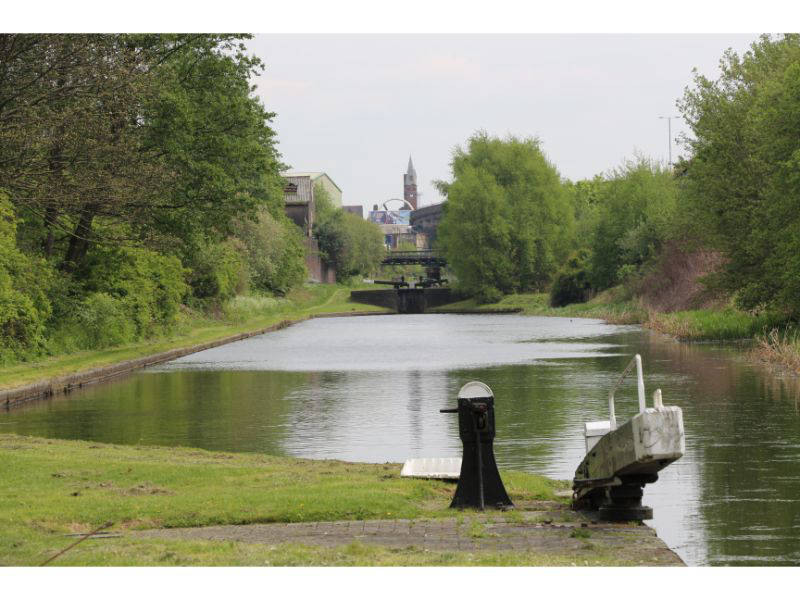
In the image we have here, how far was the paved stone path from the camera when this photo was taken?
9898 mm

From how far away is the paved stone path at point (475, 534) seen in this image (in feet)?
32.5

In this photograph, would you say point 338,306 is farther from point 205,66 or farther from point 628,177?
point 205,66

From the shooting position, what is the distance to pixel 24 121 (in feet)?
78.2

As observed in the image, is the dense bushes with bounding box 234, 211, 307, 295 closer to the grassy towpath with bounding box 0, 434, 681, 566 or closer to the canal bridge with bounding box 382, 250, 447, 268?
the canal bridge with bounding box 382, 250, 447, 268

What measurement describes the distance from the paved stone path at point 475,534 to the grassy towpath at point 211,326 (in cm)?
1783

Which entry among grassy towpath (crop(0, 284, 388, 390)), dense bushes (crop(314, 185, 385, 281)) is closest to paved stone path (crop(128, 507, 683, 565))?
grassy towpath (crop(0, 284, 388, 390))

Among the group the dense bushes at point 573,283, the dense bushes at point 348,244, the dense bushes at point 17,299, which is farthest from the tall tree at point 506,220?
the dense bushes at point 17,299

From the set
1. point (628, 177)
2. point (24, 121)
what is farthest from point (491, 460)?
point (628, 177)

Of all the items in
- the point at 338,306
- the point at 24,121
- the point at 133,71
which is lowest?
the point at 338,306

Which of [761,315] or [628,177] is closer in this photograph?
[761,315]

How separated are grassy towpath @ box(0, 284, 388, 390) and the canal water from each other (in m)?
1.33

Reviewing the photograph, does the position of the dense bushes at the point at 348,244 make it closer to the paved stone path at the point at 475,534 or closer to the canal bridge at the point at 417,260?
the canal bridge at the point at 417,260
